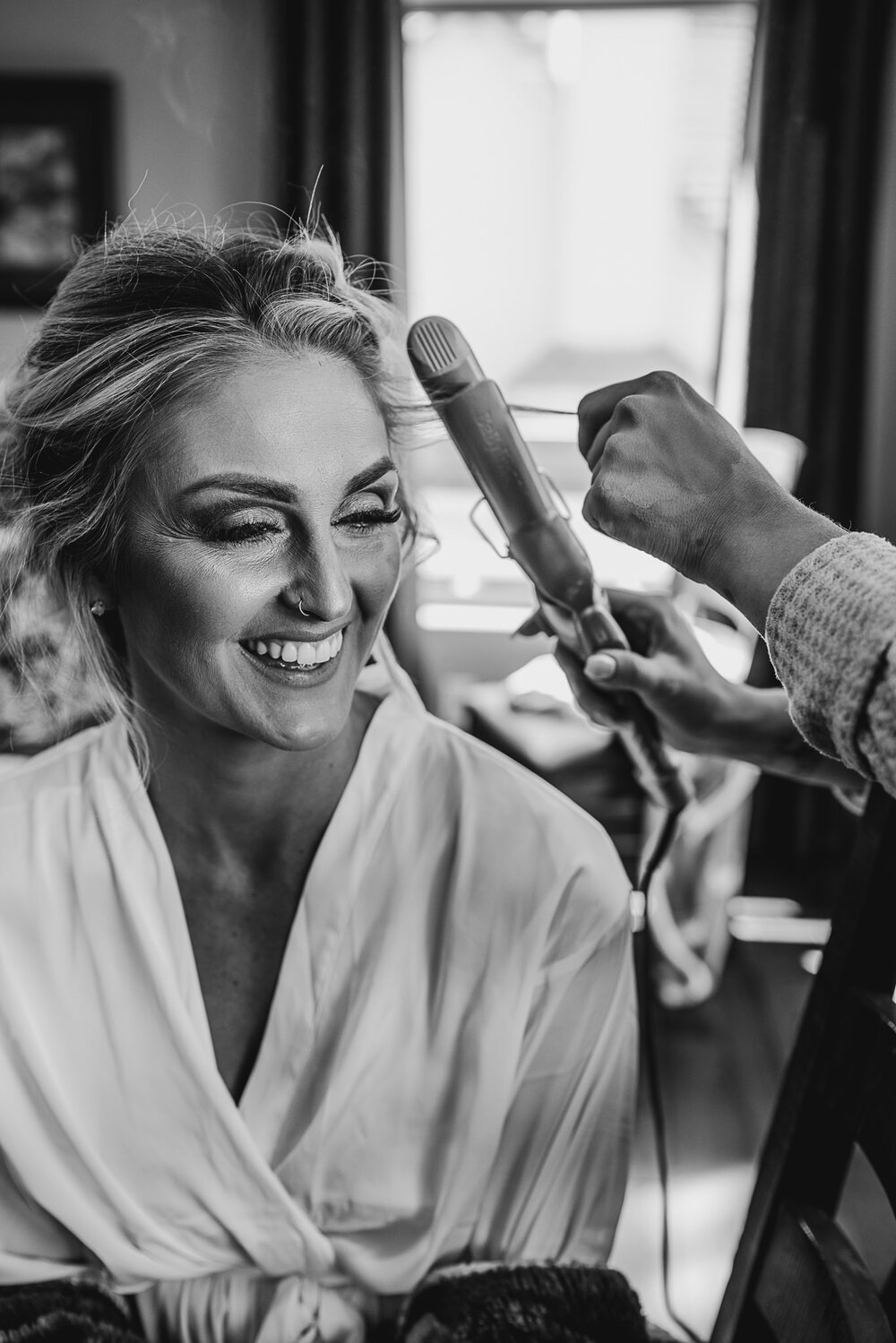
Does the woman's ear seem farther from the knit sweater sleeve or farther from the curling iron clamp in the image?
the knit sweater sleeve

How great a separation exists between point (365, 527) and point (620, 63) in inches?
113

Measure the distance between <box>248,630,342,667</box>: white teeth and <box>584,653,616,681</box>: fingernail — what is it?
0.61 feet

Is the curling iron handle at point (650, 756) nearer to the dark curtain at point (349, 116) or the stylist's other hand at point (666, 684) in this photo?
the stylist's other hand at point (666, 684)

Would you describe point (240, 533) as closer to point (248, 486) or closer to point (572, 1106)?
point (248, 486)

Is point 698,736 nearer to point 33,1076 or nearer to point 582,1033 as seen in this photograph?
point 582,1033

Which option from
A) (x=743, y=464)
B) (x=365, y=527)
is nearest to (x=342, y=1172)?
(x=365, y=527)

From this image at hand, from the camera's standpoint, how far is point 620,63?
3.21 meters

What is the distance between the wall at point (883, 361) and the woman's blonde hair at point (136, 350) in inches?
94.7

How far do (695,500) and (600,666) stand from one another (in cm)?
28

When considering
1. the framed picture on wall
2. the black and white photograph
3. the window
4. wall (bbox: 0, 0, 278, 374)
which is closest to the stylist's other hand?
the black and white photograph

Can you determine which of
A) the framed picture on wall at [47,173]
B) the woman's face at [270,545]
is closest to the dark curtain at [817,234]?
the framed picture on wall at [47,173]

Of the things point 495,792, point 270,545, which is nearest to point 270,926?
point 495,792

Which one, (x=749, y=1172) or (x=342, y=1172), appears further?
(x=749, y=1172)

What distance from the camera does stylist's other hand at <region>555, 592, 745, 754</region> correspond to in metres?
0.90
